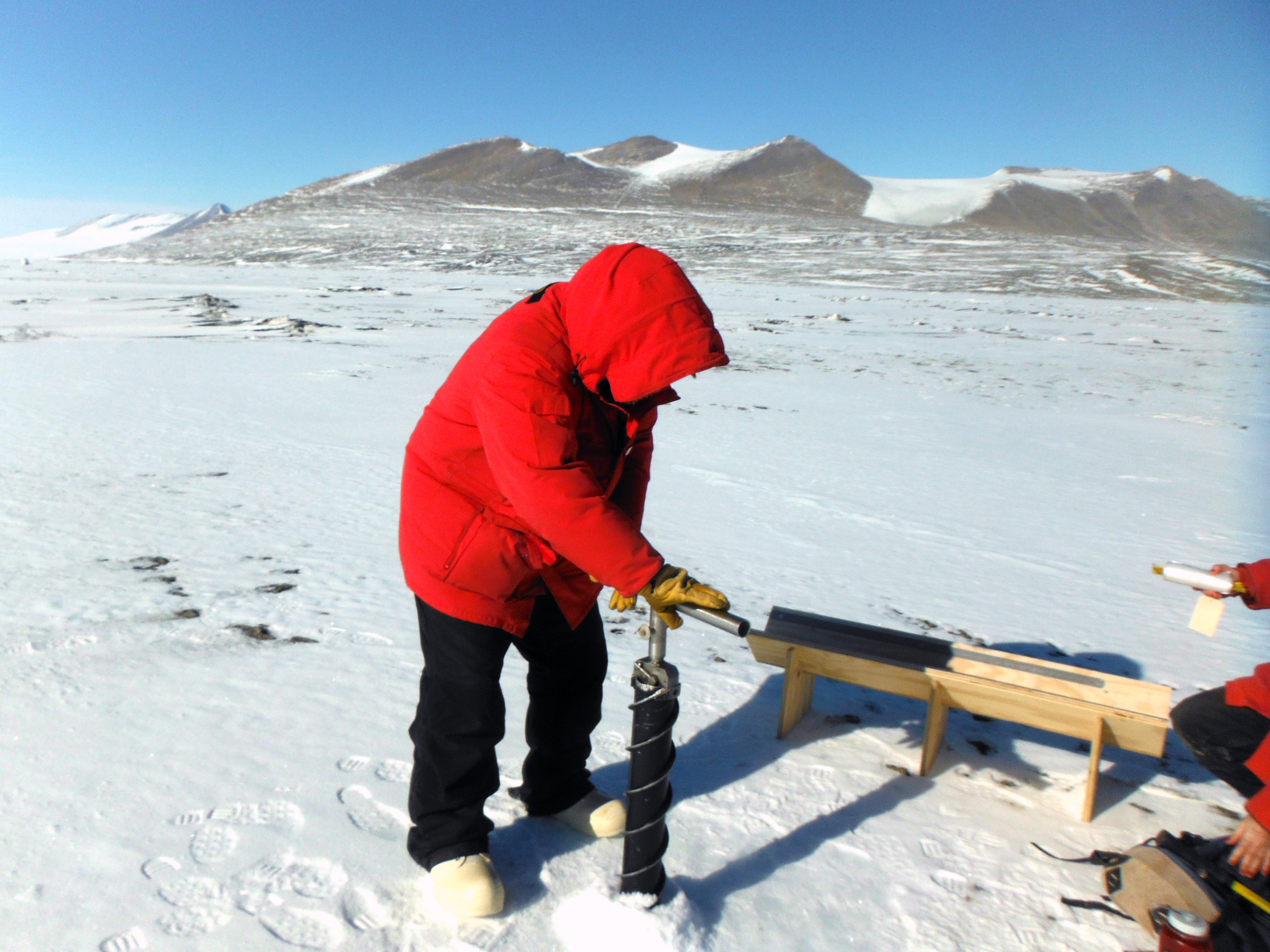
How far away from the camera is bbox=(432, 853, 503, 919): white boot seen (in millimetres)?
1740

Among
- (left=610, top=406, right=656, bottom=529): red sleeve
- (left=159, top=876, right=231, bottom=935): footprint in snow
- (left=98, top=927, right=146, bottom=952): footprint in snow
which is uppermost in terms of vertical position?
(left=610, top=406, right=656, bottom=529): red sleeve

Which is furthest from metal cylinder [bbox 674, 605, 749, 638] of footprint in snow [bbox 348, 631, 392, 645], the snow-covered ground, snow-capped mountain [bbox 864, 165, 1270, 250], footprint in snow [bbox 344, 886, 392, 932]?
snow-capped mountain [bbox 864, 165, 1270, 250]

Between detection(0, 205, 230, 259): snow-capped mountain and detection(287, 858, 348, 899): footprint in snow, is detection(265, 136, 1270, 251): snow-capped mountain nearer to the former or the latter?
detection(0, 205, 230, 259): snow-capped mountain

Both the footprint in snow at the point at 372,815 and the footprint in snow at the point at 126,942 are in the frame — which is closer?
the footprint in snow at the point at 126,942

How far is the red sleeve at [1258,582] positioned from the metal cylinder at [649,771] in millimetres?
1359

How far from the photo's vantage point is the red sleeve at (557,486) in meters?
1.47

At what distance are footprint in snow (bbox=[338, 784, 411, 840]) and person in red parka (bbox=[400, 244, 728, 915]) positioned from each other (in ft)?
0.68

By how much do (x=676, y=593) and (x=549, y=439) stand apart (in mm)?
361

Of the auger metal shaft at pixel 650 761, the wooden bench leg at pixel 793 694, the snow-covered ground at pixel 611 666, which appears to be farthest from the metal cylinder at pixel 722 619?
the wooden bench leg at pixel 793 694

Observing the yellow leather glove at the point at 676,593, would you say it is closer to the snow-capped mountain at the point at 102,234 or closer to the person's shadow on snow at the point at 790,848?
the person's shadow on snow at the point at 790,848

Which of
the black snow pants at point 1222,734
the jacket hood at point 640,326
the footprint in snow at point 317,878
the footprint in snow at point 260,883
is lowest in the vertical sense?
the footprint in snow at point 317,878

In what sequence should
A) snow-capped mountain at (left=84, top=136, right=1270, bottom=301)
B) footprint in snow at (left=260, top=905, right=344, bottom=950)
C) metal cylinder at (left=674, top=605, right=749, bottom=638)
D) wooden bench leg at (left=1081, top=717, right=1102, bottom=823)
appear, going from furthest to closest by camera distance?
1. snow-capped mountain at (left=84, top=136, right=1270, bottom=301)
2. wooden bench leg at (left=1081, top=717, right=1102, bottom=823)
3. footprint in snow at (left=260, top=905, right=344, bottom=950)
4. metal cylinder at (left=674, top=605, right=749, bottom=638)

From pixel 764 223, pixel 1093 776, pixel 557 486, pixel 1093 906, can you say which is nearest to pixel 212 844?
pixel 557 486

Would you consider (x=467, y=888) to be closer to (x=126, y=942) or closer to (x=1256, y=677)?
(x=126, y=942)
